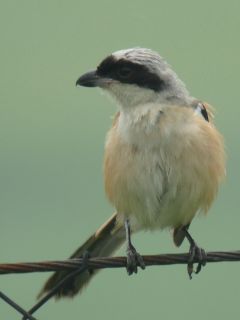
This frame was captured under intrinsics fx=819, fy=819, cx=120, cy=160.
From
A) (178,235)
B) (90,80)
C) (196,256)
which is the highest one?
(90,80)

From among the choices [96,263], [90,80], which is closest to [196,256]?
[90,80]

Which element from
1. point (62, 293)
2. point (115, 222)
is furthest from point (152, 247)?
point (62, 293)

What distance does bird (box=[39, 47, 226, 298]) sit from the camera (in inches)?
247

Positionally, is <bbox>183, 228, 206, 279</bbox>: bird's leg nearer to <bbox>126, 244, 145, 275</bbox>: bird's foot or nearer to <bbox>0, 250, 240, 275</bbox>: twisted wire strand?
<bbox>126, 244, 145, 275</bbox>: bird's foot

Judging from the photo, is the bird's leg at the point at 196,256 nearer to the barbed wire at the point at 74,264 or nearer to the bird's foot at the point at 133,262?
the bird's foot at the point at 133,262

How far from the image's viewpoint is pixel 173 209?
659 cm

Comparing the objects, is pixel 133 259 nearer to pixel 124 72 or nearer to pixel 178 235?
pixel 178 235

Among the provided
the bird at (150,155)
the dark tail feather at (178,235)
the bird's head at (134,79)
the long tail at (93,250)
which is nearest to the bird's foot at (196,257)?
the bird at (150,155)

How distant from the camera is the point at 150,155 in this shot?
6.30 meters

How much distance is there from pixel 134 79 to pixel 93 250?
1.42 metres

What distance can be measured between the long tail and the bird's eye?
1.14 metres

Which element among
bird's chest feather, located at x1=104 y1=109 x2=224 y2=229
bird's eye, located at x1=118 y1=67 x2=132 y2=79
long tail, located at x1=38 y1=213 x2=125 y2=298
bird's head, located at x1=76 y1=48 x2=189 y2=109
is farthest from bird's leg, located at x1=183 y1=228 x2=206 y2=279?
bird's eye, located at x1=118 y1=67 x2=132 y2=79

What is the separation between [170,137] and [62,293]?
144cm

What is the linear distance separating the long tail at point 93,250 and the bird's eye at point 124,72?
1142 millimetres
